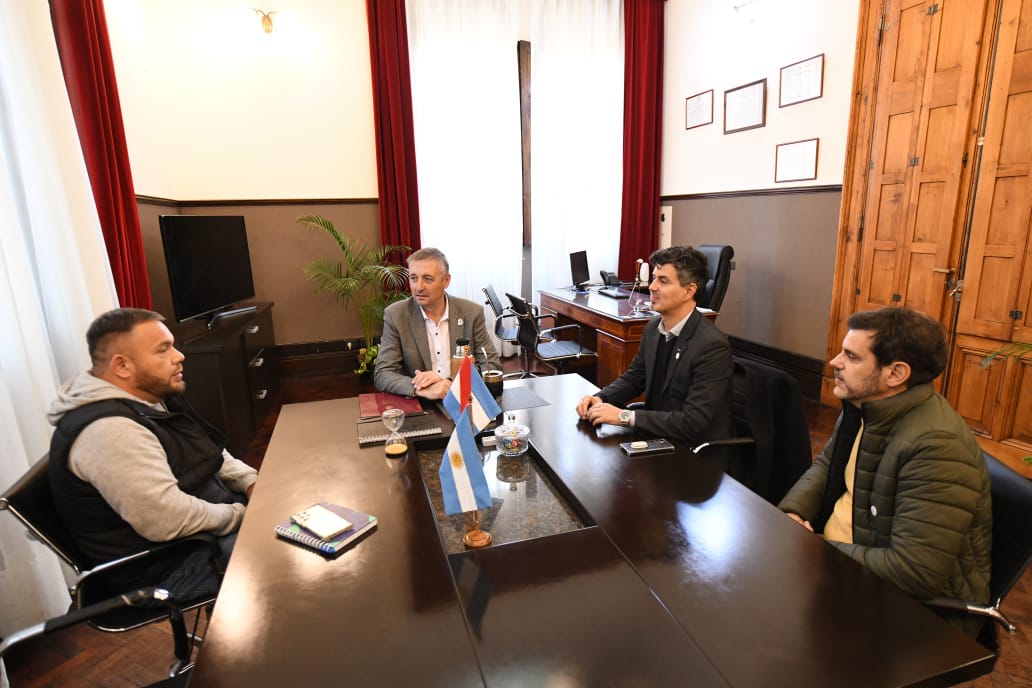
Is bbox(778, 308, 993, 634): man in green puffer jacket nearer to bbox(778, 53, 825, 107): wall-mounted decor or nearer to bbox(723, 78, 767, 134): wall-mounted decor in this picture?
bbox(778, 53, 825, 107): wall-mounted decor

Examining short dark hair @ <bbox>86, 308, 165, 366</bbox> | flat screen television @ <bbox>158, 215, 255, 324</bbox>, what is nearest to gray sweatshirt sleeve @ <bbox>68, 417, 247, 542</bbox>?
short dark hair @ <bbox>86, 308, 165, 366</bbox>

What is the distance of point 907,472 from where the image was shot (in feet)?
4.09

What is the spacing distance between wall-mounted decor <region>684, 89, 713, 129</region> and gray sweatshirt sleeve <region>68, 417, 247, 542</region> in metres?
5.09

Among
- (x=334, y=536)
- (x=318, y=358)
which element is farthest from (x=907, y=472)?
(x=318, y=358)

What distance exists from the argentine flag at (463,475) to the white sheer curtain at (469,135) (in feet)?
14.1

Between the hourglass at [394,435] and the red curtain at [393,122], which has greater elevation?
the red curtain at [393,122]

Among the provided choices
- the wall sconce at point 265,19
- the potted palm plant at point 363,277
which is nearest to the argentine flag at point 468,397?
the potted palm plant at point 363,277

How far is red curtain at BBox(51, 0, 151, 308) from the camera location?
261 centimetres

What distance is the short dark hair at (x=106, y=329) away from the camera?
151cm

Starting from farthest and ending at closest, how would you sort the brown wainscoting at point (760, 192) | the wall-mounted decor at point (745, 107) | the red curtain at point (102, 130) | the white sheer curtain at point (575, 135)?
the white sheer curtain at point (575, 135) → the wall-mounted decor at point (745, 107) → the brown wainscoting at point (760, 192) → the red curtain at point (102, 130)

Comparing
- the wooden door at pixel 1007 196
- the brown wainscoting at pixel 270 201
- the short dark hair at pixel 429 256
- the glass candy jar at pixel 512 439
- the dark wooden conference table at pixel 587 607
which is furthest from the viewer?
the brown wainscoting at pixel 270 201

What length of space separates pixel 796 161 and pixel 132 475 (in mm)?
4528

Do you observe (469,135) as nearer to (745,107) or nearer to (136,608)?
(745,107)

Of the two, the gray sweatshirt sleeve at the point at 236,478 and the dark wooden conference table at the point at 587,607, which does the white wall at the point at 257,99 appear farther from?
the dark wooden conference table at the point at 587,607
